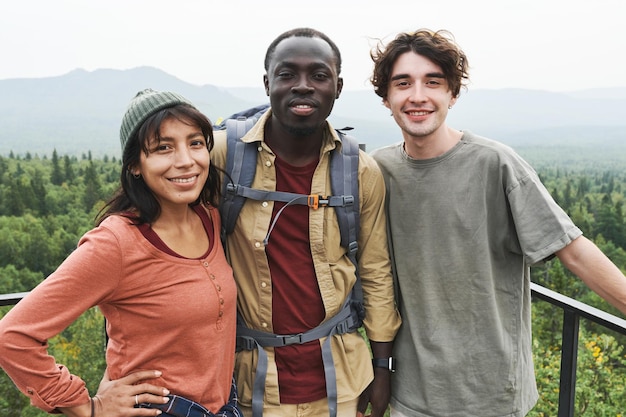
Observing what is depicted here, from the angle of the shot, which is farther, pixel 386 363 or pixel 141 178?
pixel 386 363

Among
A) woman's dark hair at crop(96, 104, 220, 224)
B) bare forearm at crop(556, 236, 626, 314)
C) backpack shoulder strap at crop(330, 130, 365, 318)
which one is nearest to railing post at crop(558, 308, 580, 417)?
bare forearm at crop(556, 236, 626, 314)

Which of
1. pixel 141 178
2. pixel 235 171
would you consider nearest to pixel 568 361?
pixel 235 171

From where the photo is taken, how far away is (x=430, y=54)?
215 cm

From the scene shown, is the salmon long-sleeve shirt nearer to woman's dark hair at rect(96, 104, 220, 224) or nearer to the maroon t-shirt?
woman's dark hair at rect(96, 104, 220, 224)

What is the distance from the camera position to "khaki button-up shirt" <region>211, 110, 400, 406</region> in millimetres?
2094

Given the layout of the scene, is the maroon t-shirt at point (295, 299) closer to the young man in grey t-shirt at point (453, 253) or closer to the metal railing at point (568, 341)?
the young man in grey t-shirt at point (453, 253)

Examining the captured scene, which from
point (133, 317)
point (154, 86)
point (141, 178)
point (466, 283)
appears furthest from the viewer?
point (154, 86)

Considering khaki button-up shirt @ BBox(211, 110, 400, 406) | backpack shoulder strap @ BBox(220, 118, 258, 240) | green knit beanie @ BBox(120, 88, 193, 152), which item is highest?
green knit beanie @ BBox(120, 88, 193, 152)

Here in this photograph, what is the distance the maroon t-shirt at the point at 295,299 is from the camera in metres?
2.11

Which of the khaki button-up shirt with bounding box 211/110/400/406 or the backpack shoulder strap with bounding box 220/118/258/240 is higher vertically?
the backpack shoulder strap with bounding box 220/118/258/240

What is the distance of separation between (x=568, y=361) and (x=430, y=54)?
4.44 feet

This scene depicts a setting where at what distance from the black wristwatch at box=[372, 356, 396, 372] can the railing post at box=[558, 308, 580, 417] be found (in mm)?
694

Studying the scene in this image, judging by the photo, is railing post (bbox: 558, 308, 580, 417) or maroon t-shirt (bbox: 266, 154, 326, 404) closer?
maroon t-shirt (bbox: 266, 154, 326, 404)

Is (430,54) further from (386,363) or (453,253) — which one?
(386,363)
